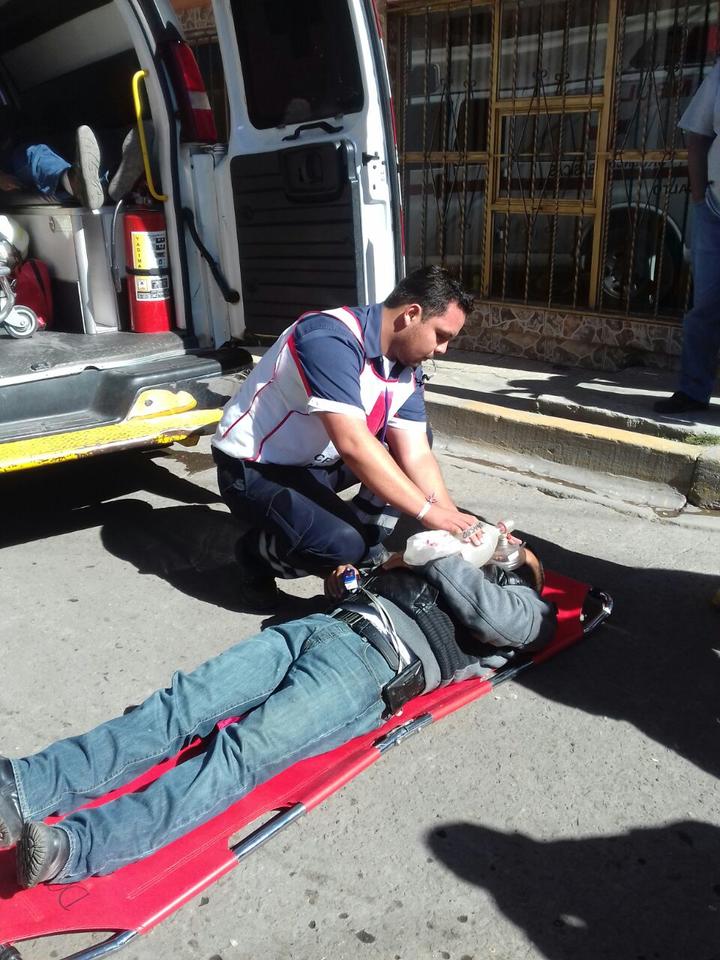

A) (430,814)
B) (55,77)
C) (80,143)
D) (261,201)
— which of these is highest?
(55,77)

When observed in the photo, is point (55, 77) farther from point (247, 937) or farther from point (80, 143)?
point (247, 937)

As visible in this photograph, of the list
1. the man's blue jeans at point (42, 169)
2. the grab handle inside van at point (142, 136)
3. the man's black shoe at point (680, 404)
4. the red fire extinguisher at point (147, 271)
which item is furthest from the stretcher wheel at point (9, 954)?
the man's black shoe at point (680, 404)

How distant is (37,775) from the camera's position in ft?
7.09

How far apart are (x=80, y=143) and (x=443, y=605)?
3.00 metres

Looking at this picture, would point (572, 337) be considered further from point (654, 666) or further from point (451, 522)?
point (451, 522)

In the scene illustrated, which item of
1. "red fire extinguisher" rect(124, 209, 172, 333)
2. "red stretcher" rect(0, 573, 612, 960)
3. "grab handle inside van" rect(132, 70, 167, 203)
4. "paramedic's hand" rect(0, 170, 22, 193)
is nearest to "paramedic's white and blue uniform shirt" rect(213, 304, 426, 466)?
"red stretcher" rect(0, 573, 612, 960)

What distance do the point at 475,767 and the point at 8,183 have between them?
4.11m

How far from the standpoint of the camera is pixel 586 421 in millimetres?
5047

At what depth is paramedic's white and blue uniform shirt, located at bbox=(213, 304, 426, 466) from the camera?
3.00 m

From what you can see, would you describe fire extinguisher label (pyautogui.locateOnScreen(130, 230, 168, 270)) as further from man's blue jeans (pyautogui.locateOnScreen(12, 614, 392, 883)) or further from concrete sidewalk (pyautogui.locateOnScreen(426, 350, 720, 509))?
man's blue jeans (pyautogui.locateOnScreen(12, 614, 392, 883))

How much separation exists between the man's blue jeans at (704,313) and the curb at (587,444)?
400mm

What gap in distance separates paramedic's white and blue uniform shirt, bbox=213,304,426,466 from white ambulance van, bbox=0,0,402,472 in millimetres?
623

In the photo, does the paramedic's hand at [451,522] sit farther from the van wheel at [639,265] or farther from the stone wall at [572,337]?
the van wheel at [639,265]

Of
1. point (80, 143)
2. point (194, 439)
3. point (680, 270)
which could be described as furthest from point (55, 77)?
point (680, 270)
